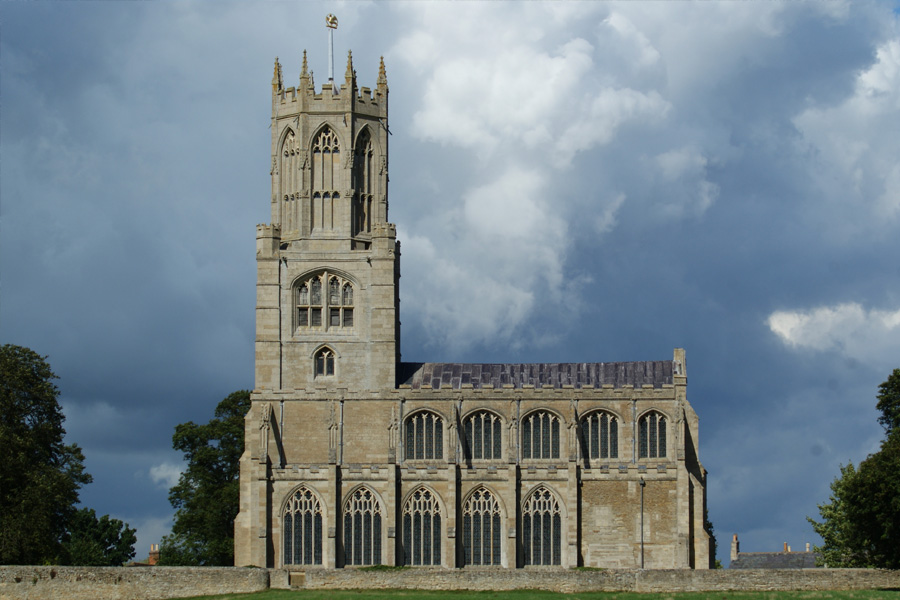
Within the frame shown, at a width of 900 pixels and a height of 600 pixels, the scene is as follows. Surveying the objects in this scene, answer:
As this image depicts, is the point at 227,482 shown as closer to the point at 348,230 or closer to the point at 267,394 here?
the point at 267,394

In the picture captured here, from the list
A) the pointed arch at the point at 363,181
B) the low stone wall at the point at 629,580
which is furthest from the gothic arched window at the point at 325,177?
the low stone wall at the point at 629,580

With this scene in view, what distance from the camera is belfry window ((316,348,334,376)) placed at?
253 feet

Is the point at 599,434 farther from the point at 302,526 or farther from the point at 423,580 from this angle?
the point at 423,580

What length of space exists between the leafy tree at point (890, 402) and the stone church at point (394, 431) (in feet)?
30.2

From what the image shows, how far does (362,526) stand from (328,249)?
14.6 metres

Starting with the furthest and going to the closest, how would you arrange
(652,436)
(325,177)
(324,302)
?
(325,177), (324,302), (652,436)

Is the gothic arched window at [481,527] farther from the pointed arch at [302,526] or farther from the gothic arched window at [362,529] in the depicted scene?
the pointed arch at [302,526]

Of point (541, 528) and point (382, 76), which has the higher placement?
Answer: point (382, 76)

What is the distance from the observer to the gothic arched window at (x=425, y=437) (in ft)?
248

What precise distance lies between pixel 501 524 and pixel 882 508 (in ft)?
60.0

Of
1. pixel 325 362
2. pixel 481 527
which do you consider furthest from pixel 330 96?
pixel 481 527

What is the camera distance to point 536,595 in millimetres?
60938

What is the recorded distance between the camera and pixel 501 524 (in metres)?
73.8

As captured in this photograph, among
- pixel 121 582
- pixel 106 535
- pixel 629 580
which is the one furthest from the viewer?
pixel 106 535
